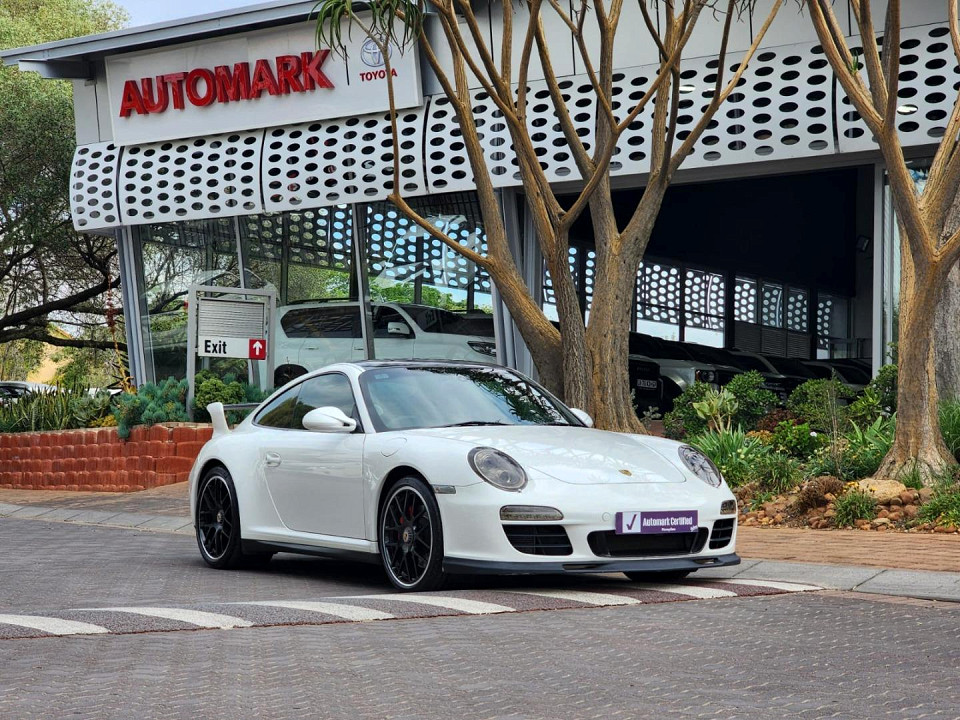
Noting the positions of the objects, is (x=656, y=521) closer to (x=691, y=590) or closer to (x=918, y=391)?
(x=691, y=590)

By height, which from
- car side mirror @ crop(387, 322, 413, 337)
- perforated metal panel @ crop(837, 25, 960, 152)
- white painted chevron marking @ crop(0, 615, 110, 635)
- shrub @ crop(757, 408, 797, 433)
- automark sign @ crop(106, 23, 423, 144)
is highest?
automark sign @ crop(106, 23, 423, 144)

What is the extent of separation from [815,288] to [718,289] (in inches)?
153

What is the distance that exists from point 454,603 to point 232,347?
13040 mm

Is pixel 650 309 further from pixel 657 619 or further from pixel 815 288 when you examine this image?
Answer: pixel 657 619

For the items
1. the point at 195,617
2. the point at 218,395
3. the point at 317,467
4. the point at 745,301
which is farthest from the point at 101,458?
the point at 745,301

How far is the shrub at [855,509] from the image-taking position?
1035cm

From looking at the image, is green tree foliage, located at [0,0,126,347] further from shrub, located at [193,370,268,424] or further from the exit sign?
shrub, located at [193,370,268,424]

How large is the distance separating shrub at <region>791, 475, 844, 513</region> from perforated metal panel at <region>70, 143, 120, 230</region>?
15359mm

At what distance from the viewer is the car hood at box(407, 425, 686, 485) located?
283 inches

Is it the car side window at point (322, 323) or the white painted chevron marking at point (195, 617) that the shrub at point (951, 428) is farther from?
the car side window at point (322, 323)

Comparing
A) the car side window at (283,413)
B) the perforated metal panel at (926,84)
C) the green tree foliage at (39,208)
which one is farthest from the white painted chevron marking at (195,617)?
the green tree foliage at (39,208)

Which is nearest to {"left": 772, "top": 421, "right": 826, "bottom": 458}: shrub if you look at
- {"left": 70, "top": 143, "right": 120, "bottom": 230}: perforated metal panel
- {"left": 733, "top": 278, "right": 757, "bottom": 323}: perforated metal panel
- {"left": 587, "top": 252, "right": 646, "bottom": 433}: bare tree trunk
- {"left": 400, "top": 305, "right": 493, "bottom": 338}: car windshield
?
Answer: {"left": 587, "top": 252, "right": 646, "bottom": 433}: bare tree trunk

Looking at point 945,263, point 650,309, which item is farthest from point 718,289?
point 945,263

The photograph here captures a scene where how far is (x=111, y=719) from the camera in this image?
13.9ft
